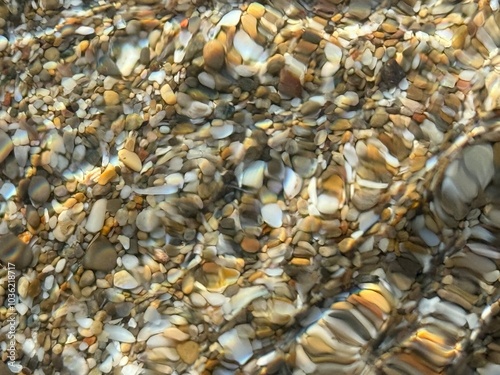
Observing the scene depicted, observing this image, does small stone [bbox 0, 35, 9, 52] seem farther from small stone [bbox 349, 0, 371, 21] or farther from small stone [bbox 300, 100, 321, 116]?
small stone [bbox 349, 0, 371, 21]

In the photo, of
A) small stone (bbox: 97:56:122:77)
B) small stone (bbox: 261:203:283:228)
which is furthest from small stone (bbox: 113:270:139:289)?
small stone (bbox: 97:56:122:77)

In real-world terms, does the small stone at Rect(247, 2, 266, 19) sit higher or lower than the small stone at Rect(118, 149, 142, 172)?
Answer: higher

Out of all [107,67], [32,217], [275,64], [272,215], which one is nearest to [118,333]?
[32,217]

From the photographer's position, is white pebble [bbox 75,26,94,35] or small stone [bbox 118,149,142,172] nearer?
small stone [bbox 118,149,142,172]

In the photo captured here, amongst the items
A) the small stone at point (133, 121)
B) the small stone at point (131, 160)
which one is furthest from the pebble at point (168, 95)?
the small stone at point (131, 160)

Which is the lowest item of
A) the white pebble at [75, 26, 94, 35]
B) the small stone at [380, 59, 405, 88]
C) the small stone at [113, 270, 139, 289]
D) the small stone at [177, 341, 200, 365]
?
the small stone at [177, 341, 200, 365]

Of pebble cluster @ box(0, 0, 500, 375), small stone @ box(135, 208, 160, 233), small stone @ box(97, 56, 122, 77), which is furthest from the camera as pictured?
small stone @ box(97, 56, 122, 77)

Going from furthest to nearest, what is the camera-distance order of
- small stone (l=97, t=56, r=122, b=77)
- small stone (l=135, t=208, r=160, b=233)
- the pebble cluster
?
small stone (l=97, t=56, r=122, b=77)
small stone (l=135, t=208, r=160, b=233)
the pebble cluster
